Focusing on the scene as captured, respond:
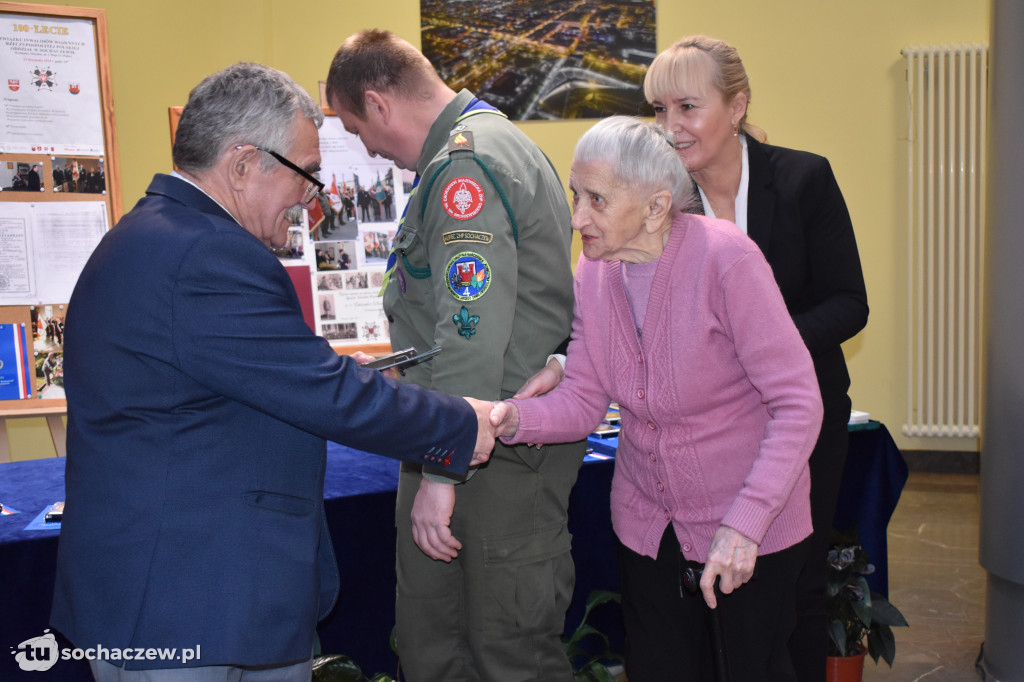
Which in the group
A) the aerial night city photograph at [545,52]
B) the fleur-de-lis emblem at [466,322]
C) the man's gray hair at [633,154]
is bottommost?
the fleur-de-lis emblem at [466,322]

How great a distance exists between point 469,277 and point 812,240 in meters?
0.86

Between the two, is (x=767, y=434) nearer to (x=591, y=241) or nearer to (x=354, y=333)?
(x=591, y=241)

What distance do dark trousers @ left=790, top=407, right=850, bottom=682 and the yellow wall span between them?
368cm

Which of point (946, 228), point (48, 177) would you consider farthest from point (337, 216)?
point (946, 228)

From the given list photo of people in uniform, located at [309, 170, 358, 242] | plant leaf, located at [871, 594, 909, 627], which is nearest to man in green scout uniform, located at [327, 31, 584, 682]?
plant leaf, located at [871, 594, 909, 627]

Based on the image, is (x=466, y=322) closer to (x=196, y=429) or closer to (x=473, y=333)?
(x=473, y=333)

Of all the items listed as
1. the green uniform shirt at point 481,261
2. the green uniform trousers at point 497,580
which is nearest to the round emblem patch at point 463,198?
the green uniform shirt at point 481,261

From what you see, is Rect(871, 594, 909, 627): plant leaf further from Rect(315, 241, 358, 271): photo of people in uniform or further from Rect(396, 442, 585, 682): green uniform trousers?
Rect(315, 241, 358, 271): photo of people in uniform

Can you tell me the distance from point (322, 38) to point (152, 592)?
4.58m

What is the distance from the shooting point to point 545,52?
531 cm

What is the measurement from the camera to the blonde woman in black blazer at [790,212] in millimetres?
1996

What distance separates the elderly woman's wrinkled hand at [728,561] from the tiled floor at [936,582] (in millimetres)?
1792

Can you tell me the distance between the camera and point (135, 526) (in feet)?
3.99

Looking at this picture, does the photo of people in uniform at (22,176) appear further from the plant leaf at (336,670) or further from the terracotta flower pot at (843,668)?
the terracotta flower pot at (843,668)
